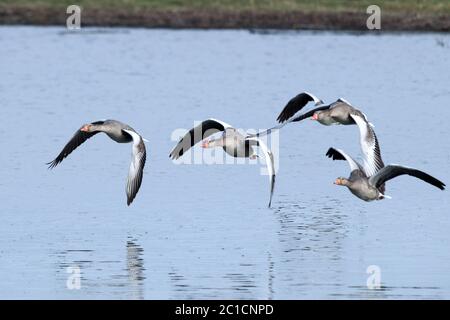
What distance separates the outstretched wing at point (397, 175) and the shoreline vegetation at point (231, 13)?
2903 centimetres

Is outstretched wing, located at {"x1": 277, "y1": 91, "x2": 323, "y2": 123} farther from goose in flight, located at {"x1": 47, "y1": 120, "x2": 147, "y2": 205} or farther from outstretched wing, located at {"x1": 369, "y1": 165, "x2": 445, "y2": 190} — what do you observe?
outstretched wing, located at {"x1": 369, "y1": 165, "x2": 445, "y2": 190}

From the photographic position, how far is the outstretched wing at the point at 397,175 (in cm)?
1819

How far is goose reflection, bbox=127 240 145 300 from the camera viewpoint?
16188 millimetres

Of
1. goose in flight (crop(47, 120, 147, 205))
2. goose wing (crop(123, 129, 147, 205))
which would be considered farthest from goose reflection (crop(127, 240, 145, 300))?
goose in flight (crop(47, 120, 147, 205))

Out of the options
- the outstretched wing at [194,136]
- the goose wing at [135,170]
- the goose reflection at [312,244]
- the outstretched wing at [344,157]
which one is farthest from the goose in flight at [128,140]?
the outstretched wing at [344,157]

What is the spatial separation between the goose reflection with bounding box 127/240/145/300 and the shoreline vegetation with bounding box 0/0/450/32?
30767 mm

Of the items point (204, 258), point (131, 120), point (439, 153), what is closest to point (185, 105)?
point (131, 120)

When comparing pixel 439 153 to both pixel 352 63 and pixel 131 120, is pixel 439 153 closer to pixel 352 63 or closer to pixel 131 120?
pixel 131 120

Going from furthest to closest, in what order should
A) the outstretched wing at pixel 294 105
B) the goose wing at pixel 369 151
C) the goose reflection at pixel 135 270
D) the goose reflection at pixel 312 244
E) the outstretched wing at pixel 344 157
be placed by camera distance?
1. the outstretched wing at pixel 294 105
2. the goose wing at pixel 369 151
3. the outstretched wing at pixel 344 157
4. the goose reflection at pixel 312 244
5. the goose reflection at pixel 135 270

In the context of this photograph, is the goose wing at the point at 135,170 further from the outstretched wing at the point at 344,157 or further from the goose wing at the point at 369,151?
the goose wing at the point at 369,151

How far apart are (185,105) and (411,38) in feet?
55.7

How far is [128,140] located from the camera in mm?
20156

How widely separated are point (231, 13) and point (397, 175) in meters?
30.9

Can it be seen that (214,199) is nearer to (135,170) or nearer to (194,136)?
(194,136)
